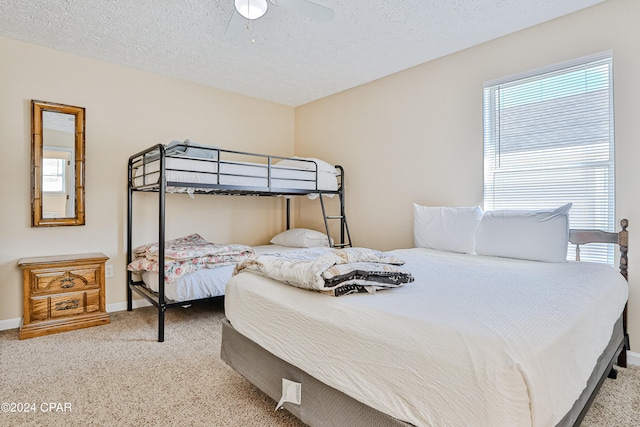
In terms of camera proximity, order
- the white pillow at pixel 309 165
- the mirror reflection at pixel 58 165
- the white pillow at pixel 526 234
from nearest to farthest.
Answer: the white pillow at pixel 526 234 → the mirror reflection at pixel 58 165 → the white pillow at pixel 309 165

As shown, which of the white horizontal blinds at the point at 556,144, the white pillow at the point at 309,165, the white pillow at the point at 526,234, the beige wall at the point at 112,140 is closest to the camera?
the white pillow at the point at 526,234

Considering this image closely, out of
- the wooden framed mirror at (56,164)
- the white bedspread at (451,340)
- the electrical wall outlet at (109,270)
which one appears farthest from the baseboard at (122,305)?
the white bedspread at (451,340)

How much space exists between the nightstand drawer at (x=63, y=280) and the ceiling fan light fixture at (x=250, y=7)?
2363mm

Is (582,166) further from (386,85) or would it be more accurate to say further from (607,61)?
(386,85)

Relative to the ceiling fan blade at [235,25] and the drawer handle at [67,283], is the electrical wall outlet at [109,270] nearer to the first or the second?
the drawer handle at [67,283]

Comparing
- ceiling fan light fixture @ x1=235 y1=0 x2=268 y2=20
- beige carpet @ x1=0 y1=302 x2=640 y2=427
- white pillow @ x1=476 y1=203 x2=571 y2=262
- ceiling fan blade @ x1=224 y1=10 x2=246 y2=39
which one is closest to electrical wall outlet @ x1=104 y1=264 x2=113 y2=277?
beige carpet @ x1=0 y1=302 x2=640 y2=427

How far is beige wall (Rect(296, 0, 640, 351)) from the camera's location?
7.14ft

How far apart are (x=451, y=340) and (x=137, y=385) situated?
1.79 m

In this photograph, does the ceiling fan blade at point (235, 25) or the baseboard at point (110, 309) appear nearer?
the ceiling fan blade at point (235, 25)

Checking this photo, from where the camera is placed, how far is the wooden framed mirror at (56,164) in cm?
288

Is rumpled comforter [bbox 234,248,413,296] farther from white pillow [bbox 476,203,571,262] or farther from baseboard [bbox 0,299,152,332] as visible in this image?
baseboard [bbox 0,299,152,332]

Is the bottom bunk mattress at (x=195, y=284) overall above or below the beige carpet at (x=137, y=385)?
above

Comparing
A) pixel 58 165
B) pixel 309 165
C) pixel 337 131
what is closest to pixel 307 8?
pixel 309 165

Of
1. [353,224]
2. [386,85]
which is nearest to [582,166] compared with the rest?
[386,85]
